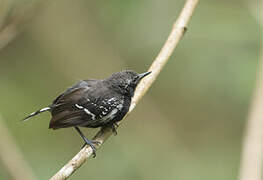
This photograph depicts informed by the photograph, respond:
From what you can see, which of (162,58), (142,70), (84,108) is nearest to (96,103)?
(84,108)

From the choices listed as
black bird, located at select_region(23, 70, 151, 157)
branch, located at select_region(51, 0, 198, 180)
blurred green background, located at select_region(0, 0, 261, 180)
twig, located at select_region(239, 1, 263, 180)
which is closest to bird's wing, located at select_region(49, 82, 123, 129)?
black bird, located at select_region(23, 70, 151, 157)

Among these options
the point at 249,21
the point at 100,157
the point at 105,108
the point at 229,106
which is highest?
the point at 105,108

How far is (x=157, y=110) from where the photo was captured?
25.4 feet

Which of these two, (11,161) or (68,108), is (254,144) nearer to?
(68,108)

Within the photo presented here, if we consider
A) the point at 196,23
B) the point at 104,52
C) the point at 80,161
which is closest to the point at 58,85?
the point at 104,52

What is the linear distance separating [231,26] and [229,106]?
153 centimetres

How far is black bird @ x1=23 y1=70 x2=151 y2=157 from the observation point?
471 cm

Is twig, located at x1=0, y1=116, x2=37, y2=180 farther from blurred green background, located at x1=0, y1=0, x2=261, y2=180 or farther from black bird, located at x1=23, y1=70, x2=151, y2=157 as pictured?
blurred green background, located at x1=0, y1=0, x2=261, y2=180

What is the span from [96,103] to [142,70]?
3.06 metres

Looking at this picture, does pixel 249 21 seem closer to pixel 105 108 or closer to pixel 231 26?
pixel 231 26

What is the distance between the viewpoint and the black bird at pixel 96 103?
186 inches

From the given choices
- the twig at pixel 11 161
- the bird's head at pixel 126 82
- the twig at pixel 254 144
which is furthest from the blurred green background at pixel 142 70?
the bird's head at pixel 126 82

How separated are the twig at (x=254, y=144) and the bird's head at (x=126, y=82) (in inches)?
44.5

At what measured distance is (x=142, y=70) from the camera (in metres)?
7.80
